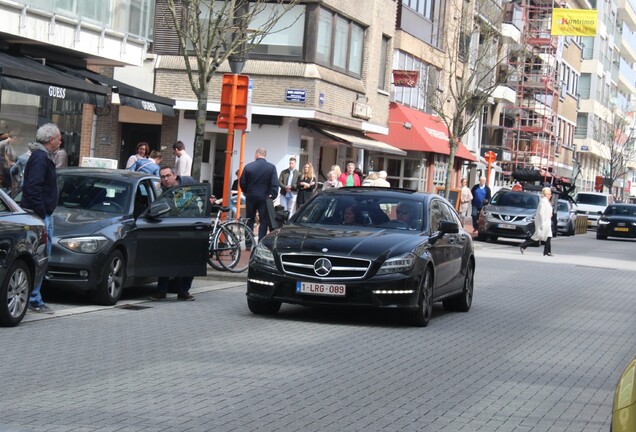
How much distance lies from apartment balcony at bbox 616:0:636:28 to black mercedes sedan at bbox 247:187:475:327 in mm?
113588

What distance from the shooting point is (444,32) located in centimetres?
5312

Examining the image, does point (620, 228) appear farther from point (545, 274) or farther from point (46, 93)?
point (46, 93)

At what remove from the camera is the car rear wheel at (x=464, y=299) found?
15.9 metres

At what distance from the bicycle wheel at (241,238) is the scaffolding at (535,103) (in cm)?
6038

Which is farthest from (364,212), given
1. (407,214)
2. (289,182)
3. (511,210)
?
(511,210)

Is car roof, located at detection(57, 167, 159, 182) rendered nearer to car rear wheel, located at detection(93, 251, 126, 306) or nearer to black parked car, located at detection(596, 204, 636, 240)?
car rear wheel, located at detection(93, 251, 126, 306)

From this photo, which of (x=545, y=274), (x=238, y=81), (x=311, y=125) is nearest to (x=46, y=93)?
(x=238, y=81)

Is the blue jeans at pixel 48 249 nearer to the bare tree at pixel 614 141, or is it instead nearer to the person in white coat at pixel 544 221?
the person in white coat at pixel 544 221

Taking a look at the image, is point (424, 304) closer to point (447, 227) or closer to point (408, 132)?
point (447, 227)

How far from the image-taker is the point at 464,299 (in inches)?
628

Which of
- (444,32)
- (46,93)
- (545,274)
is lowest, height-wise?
(545,274)

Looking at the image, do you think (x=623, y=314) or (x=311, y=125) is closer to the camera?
(x=623, y=314)

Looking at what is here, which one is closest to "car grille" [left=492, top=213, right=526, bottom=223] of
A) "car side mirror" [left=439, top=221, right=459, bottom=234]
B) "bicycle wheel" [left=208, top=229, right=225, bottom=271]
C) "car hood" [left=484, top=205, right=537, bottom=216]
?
"car hood" [left=484, top=205, right=537, bottom=216]

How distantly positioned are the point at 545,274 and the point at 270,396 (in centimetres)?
1712
